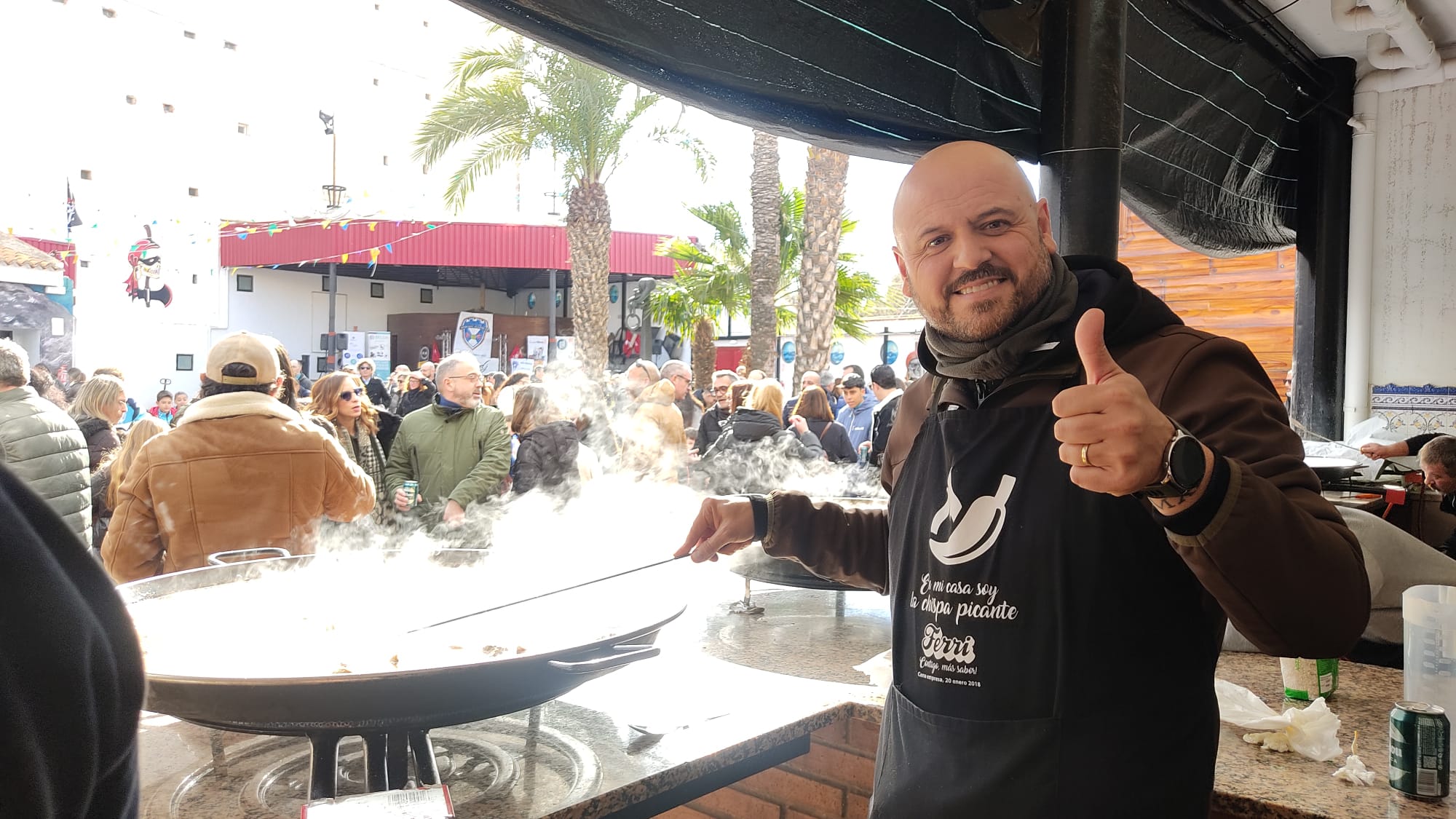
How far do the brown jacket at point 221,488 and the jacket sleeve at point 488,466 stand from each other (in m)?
1.62

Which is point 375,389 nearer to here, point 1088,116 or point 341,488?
point 341,488

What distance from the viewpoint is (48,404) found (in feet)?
15.0

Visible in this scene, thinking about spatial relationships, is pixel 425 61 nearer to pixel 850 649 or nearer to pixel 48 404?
pixel 48 404

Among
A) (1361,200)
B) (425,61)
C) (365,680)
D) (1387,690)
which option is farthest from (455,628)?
(425,61)

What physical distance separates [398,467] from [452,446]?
34 cm

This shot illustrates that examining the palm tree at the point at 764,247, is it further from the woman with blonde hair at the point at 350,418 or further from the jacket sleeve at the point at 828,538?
the jacket sleeve at the point at 828,538

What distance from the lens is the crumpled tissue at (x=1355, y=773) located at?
1.78 m

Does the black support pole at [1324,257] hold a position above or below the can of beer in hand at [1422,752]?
above

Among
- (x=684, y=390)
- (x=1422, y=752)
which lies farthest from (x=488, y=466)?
(x=1422, y=752)

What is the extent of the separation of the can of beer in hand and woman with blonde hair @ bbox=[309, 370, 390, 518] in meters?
4.53

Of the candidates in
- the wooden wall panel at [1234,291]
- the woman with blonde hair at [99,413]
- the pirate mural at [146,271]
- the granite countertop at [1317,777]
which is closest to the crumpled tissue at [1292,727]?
the granite countertop at [1317,777]

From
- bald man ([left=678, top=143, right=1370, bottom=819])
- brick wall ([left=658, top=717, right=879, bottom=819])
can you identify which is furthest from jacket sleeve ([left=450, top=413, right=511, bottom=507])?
bald man ([left=678, top=143, right=1370, bottom=819])

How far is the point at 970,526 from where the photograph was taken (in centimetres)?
150

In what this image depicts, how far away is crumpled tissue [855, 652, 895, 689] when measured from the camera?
7.60 feet
